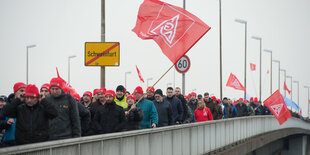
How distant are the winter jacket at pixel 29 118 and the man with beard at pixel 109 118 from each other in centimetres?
275

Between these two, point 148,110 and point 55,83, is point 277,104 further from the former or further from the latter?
point 55,83

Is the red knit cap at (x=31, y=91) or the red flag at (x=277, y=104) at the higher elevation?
the red knit cap at (x=31, y=91)

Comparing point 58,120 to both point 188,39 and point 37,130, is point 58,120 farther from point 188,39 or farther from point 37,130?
point 188,39

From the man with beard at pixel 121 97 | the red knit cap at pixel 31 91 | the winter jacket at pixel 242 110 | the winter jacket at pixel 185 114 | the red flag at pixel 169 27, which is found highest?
the red flag at pixel 169 27

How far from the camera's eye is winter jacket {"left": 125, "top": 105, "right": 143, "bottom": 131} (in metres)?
11.0

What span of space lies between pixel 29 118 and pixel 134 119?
12.1 feet

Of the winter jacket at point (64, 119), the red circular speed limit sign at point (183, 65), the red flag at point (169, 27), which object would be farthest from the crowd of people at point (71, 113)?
the red circular speed limit sign at point (183, 65)

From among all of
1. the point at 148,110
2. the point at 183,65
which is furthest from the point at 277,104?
the point at 148,110

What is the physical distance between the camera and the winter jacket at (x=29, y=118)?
7750mm

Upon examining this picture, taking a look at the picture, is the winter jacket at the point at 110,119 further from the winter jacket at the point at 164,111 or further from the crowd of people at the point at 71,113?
the winter jacket at the point at 164,111

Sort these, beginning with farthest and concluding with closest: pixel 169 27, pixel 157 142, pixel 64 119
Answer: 1. pixel 169 27
2. pixel 157 142
3. pixel 64 119

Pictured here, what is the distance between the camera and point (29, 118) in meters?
7.77

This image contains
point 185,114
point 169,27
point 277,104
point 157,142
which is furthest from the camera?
point 277,104

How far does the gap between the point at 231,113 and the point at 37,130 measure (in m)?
17.2
